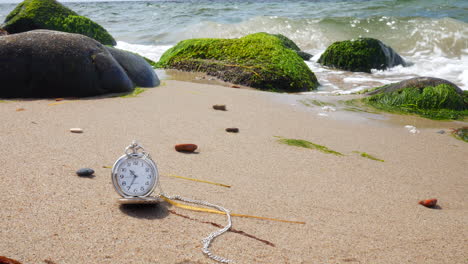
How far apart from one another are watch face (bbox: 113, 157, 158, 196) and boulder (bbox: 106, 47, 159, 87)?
377 cm

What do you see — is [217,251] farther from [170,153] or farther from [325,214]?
[170,153]

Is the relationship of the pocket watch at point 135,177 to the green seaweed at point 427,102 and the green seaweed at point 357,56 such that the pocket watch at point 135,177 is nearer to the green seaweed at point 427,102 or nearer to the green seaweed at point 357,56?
the green seaweed at point 427,102

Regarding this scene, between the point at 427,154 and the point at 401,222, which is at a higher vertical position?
the point at 401,222

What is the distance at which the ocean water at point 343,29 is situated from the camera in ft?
31.6

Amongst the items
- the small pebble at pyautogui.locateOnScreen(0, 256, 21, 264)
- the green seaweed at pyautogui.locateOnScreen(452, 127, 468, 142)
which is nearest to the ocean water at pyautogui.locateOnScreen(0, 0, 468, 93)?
the green seaweed at pyautogui.locateOnScreen(452, 127, 468, 142)

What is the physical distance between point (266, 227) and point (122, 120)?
2.17m

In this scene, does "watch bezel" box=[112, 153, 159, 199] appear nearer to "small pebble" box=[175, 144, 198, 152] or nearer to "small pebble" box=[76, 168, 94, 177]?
"small pebble" box=[76, 168, 94, 177]

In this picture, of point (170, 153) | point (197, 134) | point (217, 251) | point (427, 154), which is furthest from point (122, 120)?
point (427, 154)

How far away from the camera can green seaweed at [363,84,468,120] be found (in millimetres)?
5719

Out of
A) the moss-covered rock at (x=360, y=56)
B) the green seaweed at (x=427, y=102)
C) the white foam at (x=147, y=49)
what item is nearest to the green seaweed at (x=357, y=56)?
the moss-covered rock at (x=360, y=56)

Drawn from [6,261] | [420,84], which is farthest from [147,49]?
[6,261]

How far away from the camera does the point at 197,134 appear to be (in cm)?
367

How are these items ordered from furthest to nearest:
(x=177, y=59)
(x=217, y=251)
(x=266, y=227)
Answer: (x=177, y=59), (x=266, y=227), (x=217, y=251)

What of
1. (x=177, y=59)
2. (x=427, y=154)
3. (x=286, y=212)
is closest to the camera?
(x=286, y=212)
